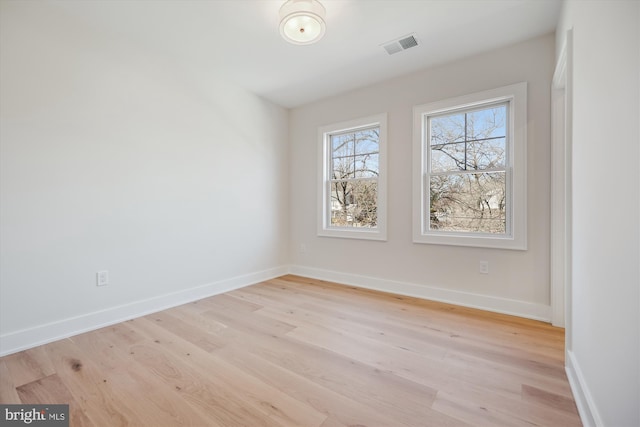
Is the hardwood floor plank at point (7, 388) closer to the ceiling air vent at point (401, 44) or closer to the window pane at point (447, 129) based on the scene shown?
the ceiling air vent at point (401, 44)

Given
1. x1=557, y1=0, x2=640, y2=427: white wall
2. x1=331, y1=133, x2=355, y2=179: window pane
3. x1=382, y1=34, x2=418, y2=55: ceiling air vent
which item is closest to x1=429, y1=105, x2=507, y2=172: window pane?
x1=382, y1=34, x2=418, y2=55: ceiling air vent

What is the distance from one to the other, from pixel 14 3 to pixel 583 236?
3850mm

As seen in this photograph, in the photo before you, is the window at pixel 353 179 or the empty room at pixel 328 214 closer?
the empty room at pixel 328 214

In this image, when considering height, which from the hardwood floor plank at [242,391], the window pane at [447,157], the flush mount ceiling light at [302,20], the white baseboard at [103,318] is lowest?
the hardwood floor plank at [242,391]

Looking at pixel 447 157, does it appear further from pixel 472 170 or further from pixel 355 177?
pixel 355 177

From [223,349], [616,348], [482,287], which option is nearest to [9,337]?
[223,349]

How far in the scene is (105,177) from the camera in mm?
2379

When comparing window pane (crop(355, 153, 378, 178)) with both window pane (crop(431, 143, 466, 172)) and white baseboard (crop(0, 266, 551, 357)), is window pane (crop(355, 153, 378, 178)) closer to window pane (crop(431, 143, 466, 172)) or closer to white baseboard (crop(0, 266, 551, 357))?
window pane (crop(431, 143, 466, 172))

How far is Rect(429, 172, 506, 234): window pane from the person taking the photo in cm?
273

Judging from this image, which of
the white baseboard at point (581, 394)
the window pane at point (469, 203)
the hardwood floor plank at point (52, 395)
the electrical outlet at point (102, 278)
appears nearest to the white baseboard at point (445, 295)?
the window pane at point (469, 203)

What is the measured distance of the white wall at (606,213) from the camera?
92 centimetres

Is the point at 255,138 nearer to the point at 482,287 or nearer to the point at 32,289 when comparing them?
the point at 32,289

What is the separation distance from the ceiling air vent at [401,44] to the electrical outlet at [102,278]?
3.19 metres

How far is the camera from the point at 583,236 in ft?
4.62
